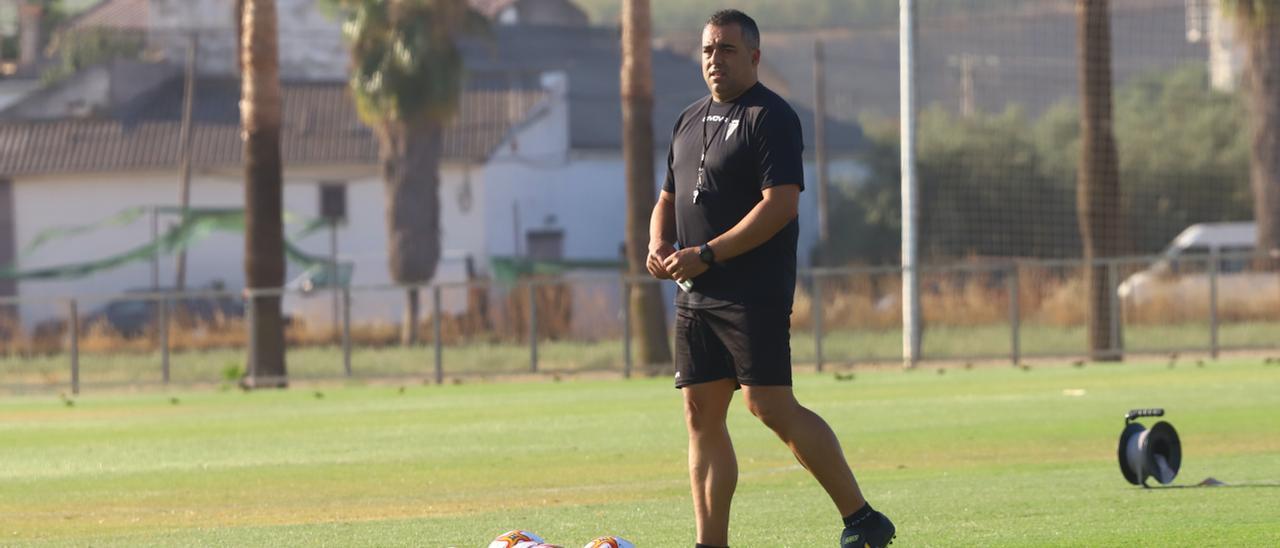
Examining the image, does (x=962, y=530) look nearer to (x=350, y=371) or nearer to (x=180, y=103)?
(x=350, y=371)

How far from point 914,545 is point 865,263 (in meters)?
56.7

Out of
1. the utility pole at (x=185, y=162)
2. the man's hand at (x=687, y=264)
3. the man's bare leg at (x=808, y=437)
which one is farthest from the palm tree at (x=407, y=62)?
the man's hand at (x=687, y=264)

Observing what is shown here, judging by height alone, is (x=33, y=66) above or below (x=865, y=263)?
above

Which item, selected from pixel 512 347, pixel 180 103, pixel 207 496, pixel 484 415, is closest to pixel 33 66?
pixel 180 103

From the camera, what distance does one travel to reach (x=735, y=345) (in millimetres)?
7965

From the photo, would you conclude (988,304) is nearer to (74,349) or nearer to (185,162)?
(74,349)

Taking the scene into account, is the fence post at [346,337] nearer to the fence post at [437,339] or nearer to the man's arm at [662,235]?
the fence post at [437,339]

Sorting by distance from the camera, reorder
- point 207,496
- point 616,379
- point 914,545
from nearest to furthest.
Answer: point 914,545 → point 207,496 → point 616,379

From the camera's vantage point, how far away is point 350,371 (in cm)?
2989

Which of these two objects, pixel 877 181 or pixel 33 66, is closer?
pixel 877 181

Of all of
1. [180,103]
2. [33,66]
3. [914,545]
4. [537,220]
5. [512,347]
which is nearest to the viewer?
[914,545]

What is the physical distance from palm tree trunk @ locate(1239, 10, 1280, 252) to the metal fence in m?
10.9

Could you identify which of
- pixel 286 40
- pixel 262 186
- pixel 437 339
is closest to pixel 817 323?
pixel 437 339

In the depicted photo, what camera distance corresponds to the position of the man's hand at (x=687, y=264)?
7.91m
